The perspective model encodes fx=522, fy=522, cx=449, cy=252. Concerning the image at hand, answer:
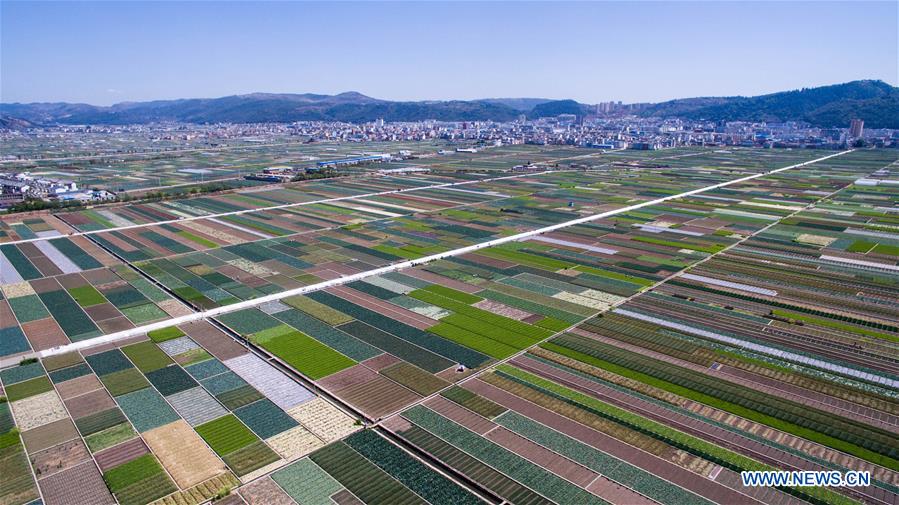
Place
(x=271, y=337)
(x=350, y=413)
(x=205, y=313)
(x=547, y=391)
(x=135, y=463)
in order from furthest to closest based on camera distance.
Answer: (x=205, y=313) < (x=271, y=337) < (x=547, y=391) < (x=350, y=413) < (x=135, y=463)

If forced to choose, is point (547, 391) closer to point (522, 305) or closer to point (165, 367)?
point (522, 305)

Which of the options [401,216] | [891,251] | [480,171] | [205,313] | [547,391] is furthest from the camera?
[480,171]

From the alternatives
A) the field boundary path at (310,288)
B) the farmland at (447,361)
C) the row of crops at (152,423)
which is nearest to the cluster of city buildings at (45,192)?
the farmland at (447,361)

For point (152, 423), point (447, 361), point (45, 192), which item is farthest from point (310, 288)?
point (45, 192)

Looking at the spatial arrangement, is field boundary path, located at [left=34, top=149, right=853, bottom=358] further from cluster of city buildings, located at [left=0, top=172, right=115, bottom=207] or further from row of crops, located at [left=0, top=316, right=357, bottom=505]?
cluster of city buildings, located at [left=0, top=172, right=115, bottom=207]

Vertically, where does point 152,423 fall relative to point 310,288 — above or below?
below

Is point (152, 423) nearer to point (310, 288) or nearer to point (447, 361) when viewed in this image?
point (447, 361)

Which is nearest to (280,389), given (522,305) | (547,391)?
(547,391)

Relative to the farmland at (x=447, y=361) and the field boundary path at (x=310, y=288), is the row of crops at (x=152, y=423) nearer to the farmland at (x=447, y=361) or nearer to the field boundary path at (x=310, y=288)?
the farmland at (x=447, y=361)
